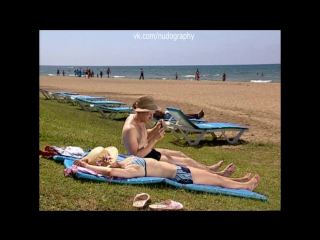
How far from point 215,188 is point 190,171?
1.03ft

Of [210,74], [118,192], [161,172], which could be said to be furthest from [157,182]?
[210,74]

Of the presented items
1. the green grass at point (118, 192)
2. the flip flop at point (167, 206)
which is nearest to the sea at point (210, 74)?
the green grass at point (118, 192)

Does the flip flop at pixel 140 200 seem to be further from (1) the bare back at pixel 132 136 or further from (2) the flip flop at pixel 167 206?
(1) the bare back at pixel 132 136

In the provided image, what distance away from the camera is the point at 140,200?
4.05 metres

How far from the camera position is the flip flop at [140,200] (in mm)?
3964

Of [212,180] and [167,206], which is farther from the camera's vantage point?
[212,180]

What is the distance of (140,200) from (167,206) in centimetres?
26

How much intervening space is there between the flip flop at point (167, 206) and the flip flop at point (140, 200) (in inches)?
2.8

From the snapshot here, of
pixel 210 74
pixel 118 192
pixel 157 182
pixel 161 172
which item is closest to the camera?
pixel 118 192

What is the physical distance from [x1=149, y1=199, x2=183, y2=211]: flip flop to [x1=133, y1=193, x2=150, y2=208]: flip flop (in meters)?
0.07

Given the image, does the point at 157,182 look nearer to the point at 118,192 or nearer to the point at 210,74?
the point at 118,192
